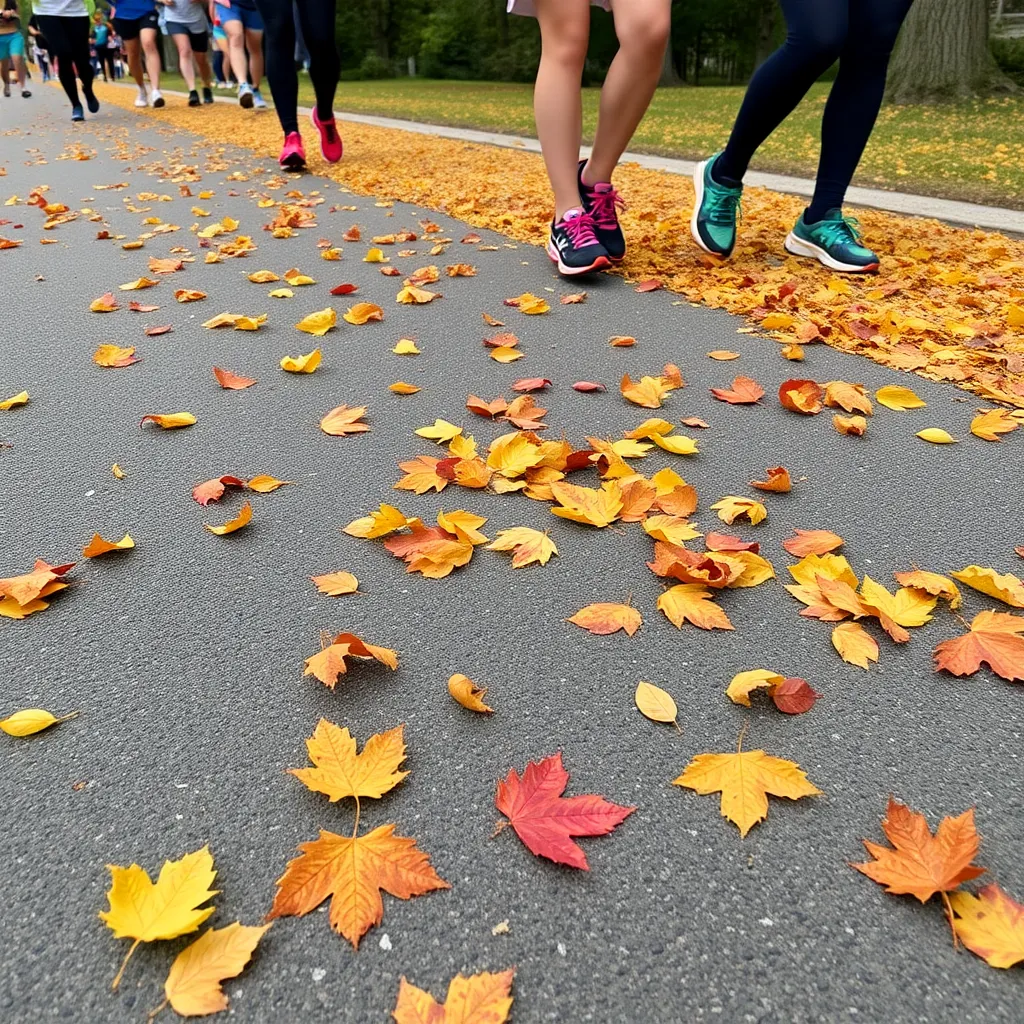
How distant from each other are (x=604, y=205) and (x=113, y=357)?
81.9 inches

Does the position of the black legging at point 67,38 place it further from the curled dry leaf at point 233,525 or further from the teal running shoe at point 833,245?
the curled dry leaf at point 233,525

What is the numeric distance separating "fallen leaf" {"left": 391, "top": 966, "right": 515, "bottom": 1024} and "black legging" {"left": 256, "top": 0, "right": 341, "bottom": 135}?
6280 mm

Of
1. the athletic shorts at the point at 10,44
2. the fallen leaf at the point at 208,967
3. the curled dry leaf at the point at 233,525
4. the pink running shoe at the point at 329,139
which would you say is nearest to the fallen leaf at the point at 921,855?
the fallen leaf at the point at 208,967

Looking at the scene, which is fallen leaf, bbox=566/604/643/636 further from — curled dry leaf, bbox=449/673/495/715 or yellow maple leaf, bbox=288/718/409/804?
yellow maple leaf, bbox=288/718/409/804

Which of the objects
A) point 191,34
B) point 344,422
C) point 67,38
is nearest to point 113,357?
point 344,422

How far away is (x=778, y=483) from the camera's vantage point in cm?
181

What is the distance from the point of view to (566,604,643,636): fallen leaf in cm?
139

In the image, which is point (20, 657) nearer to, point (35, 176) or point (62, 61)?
point (35, 176)

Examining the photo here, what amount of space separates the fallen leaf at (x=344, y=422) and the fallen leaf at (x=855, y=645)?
50.2 inches

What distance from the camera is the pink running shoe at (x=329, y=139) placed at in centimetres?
671

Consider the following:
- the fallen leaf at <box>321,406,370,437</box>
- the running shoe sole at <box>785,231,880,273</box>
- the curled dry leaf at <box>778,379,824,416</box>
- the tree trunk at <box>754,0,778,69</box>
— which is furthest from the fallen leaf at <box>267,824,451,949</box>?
the tree trunk at <box>754,0,778,69</box>

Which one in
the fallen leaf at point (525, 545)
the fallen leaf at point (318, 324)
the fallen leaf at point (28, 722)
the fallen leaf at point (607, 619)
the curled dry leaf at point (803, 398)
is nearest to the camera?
the fallen leaf at point (28, 722)

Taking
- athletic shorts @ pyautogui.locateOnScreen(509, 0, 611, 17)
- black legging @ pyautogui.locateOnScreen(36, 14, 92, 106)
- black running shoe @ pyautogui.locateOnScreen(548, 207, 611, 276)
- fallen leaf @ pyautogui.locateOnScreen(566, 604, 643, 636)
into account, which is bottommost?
fallen leaf @ pyautogui.locateOnScreen(566, 604, 643, 636)

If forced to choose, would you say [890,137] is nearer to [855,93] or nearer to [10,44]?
[855,93]
